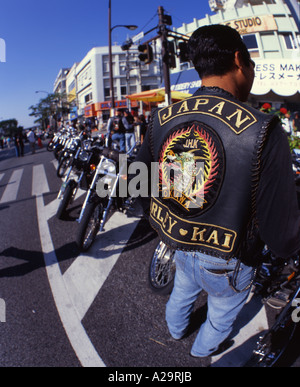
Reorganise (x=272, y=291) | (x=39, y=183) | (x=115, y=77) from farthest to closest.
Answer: (x=115, y=77), (x=39, y=183), (x=272, y=291)

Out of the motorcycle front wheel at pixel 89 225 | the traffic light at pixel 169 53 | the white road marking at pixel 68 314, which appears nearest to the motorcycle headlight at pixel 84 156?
the motorcycle front wheel at pixel 89 225

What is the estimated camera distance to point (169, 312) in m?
1.90

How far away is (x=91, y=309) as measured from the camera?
2596 mm

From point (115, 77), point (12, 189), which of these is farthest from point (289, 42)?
point (115, 77)

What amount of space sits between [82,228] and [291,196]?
9.15 feet

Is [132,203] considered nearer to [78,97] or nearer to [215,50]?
[215,50]

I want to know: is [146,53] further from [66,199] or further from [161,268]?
[161,268]

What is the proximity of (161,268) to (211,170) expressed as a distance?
176cm

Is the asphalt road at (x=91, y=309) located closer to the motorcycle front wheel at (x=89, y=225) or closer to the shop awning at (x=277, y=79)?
the motorcycle front wheel at (x=89, y=225)

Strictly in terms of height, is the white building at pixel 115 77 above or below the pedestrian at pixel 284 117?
above

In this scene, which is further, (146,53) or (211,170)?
(146,53)

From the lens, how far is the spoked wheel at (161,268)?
2.69 meters

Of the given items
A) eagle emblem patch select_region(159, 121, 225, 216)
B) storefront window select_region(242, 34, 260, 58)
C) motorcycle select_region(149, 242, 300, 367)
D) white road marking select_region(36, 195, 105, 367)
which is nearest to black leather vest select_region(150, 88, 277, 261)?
eagle emblem patch select_region(159, 121, 225, 216)

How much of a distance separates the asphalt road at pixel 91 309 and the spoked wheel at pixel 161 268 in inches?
5.5
